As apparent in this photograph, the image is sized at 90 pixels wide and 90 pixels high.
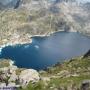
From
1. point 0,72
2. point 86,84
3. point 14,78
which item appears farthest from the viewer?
point 0,72

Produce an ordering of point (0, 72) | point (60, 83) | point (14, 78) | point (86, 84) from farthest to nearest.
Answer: point (0, 72)
point (14, 78)
point (60, 83)
point (86, 84)

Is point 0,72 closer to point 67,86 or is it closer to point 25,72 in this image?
point 25,72

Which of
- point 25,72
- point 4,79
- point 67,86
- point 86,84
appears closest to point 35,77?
point 25,72

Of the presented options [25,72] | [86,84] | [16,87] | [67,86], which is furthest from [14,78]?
[86,84]

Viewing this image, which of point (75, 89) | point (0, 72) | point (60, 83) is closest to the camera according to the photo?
point (75, 89)

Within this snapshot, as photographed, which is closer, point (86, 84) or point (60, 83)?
point (86, 84)

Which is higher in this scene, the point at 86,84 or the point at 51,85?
the point at 86,84

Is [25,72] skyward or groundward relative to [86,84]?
groundward

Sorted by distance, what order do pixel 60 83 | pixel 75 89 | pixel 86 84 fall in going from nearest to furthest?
pixel 86 84 → pixel 75 89 → pixel 60 83

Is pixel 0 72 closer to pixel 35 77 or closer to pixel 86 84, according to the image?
pixel 35 77
